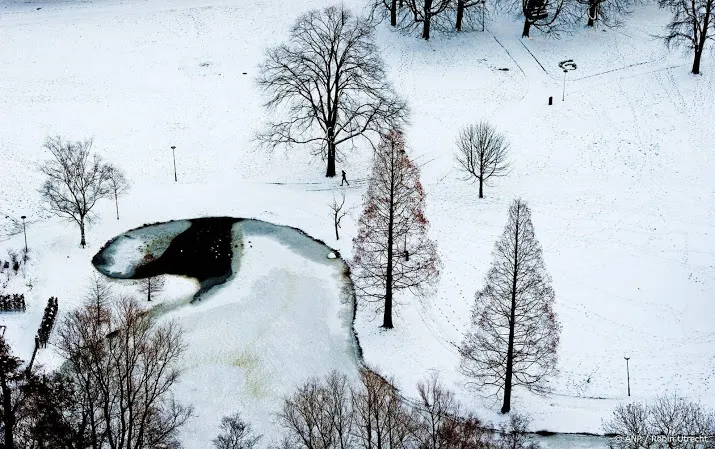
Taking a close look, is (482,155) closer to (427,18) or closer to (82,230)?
(427,18)

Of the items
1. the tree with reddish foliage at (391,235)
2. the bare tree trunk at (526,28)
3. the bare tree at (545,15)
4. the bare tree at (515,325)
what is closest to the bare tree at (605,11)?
the bare tree at (545,15)

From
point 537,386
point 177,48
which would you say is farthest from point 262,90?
point 537,386

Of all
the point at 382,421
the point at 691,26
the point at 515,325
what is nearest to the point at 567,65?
the point at 691,26

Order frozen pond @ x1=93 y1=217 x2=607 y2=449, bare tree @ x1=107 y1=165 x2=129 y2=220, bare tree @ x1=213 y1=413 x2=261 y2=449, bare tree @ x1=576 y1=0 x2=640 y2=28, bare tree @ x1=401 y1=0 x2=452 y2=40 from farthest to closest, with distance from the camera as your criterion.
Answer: bare tree @ x1=576 y1=0 x2=640 y2=28 < bare tree @ x1=401 y1=0 x2=452 y2=40 < bare tree @ x1=107 y1=165 x2=129 y2=220 < frozen pond @ x1=93 y1=217 x2=607 y2=449 < bare tree @ x1=213 y1=413 x2=261 y2=449

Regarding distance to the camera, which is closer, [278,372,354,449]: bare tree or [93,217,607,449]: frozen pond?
[278,372,354,449]: bare tree

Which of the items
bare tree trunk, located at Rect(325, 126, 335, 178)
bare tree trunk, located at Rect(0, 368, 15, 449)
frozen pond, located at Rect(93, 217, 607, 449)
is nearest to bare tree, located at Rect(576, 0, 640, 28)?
bare tree trunk, located at Rect(325, 126, 335, 178)

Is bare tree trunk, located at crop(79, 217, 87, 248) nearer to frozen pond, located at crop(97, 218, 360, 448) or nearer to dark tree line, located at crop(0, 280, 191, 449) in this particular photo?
frozen pond, located at crop(97, 218, 360, 448)

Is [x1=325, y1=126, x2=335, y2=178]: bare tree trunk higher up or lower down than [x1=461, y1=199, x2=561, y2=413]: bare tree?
higher up

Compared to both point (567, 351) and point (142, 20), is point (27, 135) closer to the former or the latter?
point (142, 20)
